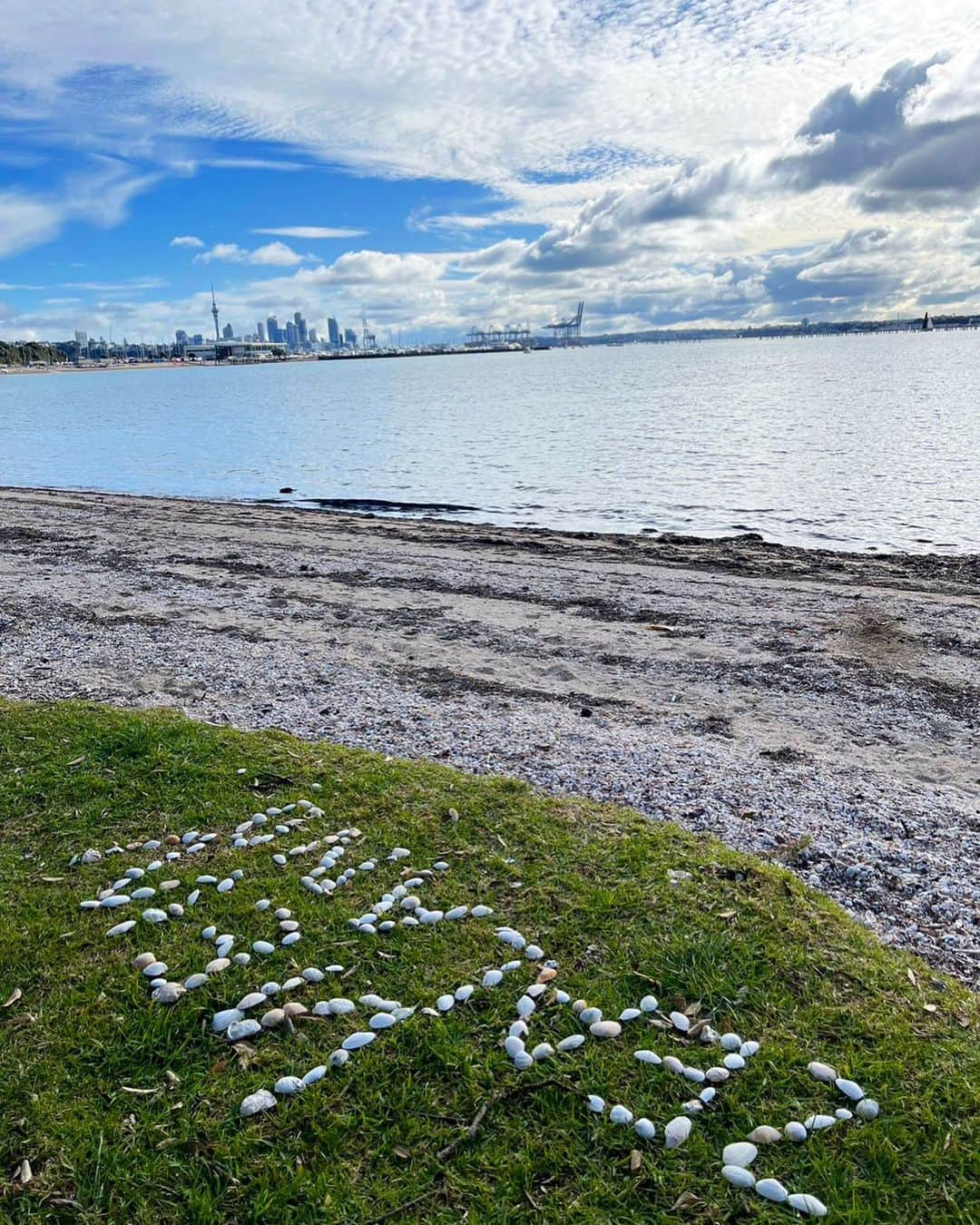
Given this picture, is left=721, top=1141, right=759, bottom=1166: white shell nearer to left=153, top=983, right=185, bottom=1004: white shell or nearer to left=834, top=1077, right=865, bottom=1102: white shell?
left=834, top=1077, right=865, bottom=1102: white shell

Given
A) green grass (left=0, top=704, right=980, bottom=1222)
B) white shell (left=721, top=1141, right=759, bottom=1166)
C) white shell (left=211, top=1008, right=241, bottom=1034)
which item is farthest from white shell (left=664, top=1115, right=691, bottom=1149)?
white shell (left=211, top=1008, right=241, bottom=1034)

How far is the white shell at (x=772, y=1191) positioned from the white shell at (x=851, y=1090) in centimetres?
63

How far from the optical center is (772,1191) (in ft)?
11.5

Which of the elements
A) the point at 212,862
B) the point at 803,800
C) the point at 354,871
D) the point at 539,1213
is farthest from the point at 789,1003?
the point at 212,862

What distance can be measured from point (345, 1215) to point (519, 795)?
3.92m

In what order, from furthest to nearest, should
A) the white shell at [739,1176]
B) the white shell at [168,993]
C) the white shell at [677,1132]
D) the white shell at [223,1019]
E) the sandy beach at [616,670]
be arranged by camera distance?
1. the sandy beach at [616,670]
2. the white shell at [168,993]
3. the white shell at [223,1019]
4. the white shell at [677,1132]
5. the white shell at [739,1176]

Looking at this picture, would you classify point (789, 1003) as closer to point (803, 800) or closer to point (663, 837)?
point (663, 837)

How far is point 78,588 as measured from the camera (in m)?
16.5

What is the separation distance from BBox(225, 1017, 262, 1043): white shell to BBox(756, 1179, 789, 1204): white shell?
250 centimetres

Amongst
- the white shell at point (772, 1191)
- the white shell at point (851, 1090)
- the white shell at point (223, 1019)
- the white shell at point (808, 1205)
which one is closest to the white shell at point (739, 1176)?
the white shell at point (772, 1191)

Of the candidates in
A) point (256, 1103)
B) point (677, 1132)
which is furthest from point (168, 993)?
point (677, 1132)

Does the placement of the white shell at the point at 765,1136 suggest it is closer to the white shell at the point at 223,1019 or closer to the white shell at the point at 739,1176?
the white shell at the point at 739,1176

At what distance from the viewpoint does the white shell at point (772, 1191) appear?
3.49 m

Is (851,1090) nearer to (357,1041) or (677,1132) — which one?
(677,1132)
